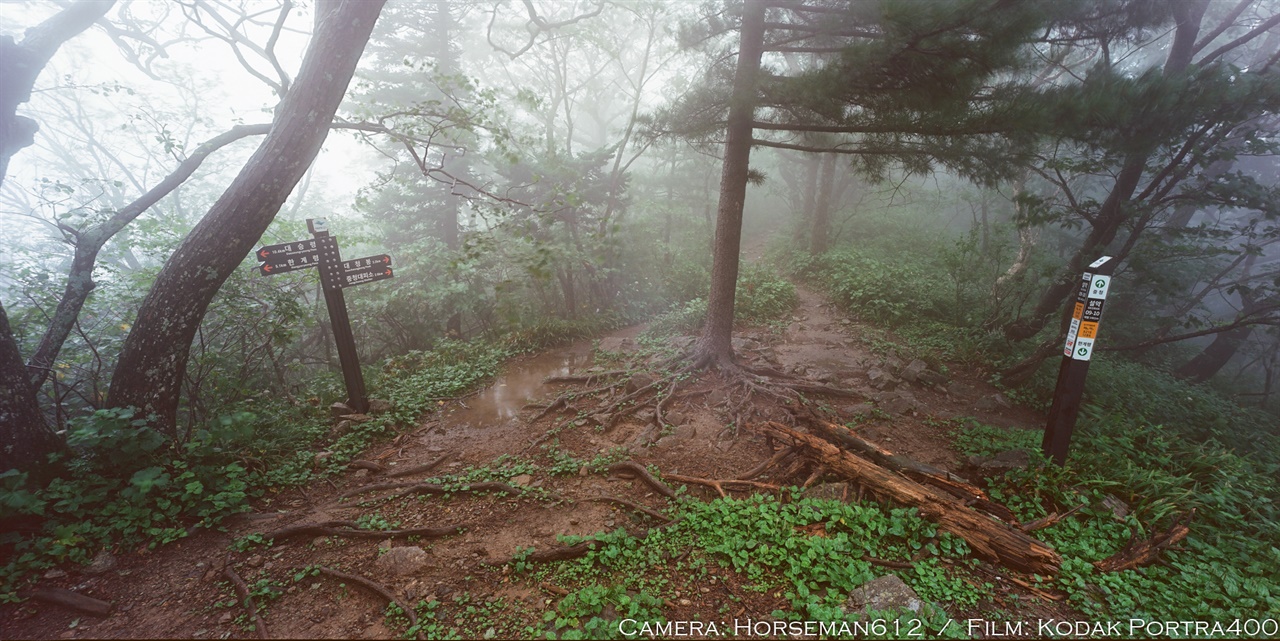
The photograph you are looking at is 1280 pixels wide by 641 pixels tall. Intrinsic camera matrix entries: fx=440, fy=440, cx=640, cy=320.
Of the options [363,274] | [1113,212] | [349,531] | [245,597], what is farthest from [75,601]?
[1113,212]

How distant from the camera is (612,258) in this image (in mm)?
12242

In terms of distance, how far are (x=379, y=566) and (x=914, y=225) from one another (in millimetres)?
22712

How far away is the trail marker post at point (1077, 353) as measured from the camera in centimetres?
404

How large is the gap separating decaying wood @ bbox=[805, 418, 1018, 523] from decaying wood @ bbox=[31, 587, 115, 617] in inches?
240

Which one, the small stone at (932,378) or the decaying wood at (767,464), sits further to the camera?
the small stone at (932,378)

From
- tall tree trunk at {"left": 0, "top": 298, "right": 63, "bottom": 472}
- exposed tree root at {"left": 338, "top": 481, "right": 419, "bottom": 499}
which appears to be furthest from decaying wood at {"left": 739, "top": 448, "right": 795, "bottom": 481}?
tall tree trunk at {"left": 0, "top": 298, "right": 63, "bottom": 472}

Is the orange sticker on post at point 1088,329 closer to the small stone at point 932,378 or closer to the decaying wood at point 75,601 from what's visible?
the small stone at point 932,378

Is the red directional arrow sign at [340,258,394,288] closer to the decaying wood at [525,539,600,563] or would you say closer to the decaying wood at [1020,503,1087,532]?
the decaying wood at [525,539,600,563]

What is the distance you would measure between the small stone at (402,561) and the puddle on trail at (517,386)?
2774 millimetres

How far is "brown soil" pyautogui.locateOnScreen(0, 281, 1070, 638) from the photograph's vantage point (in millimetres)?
2947

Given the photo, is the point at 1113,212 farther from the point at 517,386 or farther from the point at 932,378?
the point at 517,386

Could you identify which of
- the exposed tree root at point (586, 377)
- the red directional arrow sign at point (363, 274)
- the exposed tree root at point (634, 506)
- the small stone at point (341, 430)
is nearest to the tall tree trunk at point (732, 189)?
the exposed tree root at point (586, 377)

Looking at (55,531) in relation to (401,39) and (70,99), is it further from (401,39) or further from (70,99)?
(70,99)

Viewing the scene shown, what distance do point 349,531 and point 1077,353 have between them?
6917 millimetres
